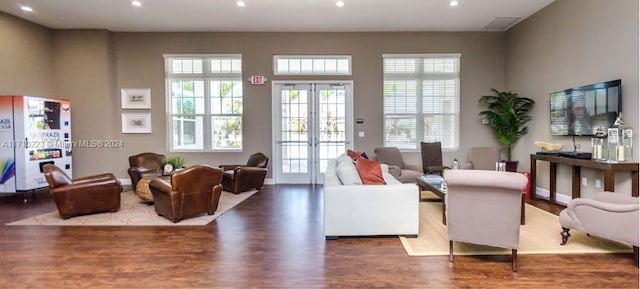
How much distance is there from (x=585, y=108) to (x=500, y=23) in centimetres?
276

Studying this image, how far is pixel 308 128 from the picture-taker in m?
7.87

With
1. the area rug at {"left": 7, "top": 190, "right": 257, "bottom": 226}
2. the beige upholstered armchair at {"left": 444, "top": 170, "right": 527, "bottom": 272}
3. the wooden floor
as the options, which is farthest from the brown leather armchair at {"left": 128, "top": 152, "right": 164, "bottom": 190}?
the beige upholstered armchair at {"left": 444, "top": 170, "right": 527, "bottom": 272}

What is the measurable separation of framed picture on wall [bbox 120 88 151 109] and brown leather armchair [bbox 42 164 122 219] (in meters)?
3.09

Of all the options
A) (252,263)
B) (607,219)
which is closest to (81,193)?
(252,263)

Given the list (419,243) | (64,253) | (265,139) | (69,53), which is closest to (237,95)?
(265,139)

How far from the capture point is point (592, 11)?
201 inches

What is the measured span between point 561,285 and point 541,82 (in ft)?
15.8

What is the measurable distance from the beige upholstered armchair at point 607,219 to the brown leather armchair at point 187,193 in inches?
164

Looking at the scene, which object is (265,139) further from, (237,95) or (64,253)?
(64,253)

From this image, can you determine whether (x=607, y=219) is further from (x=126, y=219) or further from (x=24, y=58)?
(x=24, y=58)

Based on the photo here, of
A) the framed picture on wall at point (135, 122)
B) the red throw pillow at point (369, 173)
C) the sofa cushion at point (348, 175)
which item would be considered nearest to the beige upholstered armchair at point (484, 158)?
the red throw pillow at point (369, 173)

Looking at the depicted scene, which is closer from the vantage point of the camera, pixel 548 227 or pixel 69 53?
pixel 548 227

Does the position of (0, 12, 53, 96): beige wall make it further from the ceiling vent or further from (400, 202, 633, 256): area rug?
the ceiling vent

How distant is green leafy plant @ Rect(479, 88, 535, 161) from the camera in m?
6.89
